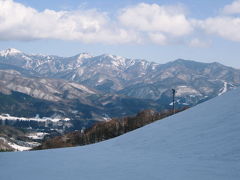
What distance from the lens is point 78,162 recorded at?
1786 cm

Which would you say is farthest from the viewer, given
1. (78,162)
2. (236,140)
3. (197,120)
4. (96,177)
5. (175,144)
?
(197,120)

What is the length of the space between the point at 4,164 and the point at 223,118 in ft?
43.2

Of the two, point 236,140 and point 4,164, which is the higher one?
point 236,140

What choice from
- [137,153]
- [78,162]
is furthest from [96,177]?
[137,153]

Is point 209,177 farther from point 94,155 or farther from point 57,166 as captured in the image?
point 94,155

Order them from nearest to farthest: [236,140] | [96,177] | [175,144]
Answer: [96,177]
[236,140]
[175,144]

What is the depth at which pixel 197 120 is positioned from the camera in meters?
24.2

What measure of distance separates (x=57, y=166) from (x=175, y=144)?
6738 mm

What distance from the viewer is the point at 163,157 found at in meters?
17.1

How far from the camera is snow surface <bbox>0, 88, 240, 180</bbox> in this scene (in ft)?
44.4

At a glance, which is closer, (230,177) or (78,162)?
(230,177)

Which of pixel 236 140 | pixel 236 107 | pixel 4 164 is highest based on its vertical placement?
pixel 236 107

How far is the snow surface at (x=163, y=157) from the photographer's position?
1352 centimetres

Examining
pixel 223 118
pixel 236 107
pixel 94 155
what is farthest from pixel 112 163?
pixel 236 107
